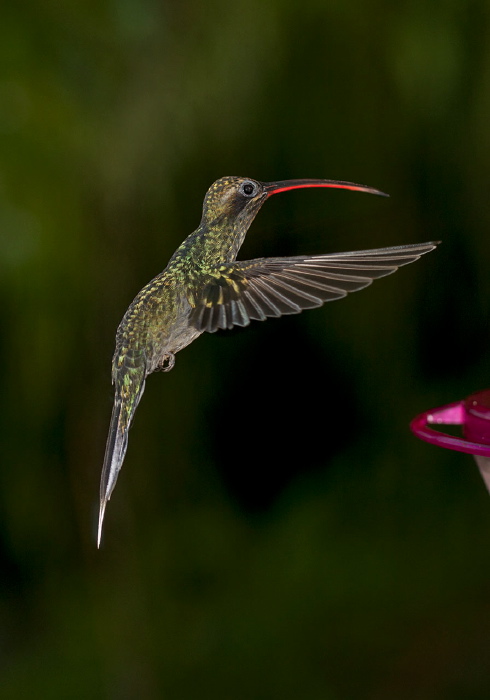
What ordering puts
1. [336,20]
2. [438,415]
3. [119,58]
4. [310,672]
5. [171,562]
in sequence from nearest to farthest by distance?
[438,415]
[119,58]
[336,20]
[171,562]
[310,672]

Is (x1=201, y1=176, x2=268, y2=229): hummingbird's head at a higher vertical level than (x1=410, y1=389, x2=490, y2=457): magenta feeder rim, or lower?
higher

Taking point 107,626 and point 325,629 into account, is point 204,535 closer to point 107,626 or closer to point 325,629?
point 107,626

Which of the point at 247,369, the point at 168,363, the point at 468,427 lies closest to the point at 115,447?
the point at 168,363

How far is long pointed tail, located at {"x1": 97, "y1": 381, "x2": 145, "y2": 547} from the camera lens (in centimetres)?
88

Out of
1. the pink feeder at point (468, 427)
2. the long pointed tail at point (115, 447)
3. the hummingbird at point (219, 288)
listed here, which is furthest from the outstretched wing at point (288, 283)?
the pink feeder at point (468, 427)

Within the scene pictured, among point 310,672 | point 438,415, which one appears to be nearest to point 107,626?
point 310,672

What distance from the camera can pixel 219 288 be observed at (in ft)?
3.37

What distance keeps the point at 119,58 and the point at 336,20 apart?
0.64 metres

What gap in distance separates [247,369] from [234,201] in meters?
1.32

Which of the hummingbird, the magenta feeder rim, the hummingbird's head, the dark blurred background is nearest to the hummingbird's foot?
the hummingbird

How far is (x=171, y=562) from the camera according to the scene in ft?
8.20

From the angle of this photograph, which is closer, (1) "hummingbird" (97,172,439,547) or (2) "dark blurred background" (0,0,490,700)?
(1) "hummingbird" (97,172,439,547)

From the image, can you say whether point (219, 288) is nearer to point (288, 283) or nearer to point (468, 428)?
point (288, 283)

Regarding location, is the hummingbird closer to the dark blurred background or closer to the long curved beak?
the long curved beak
